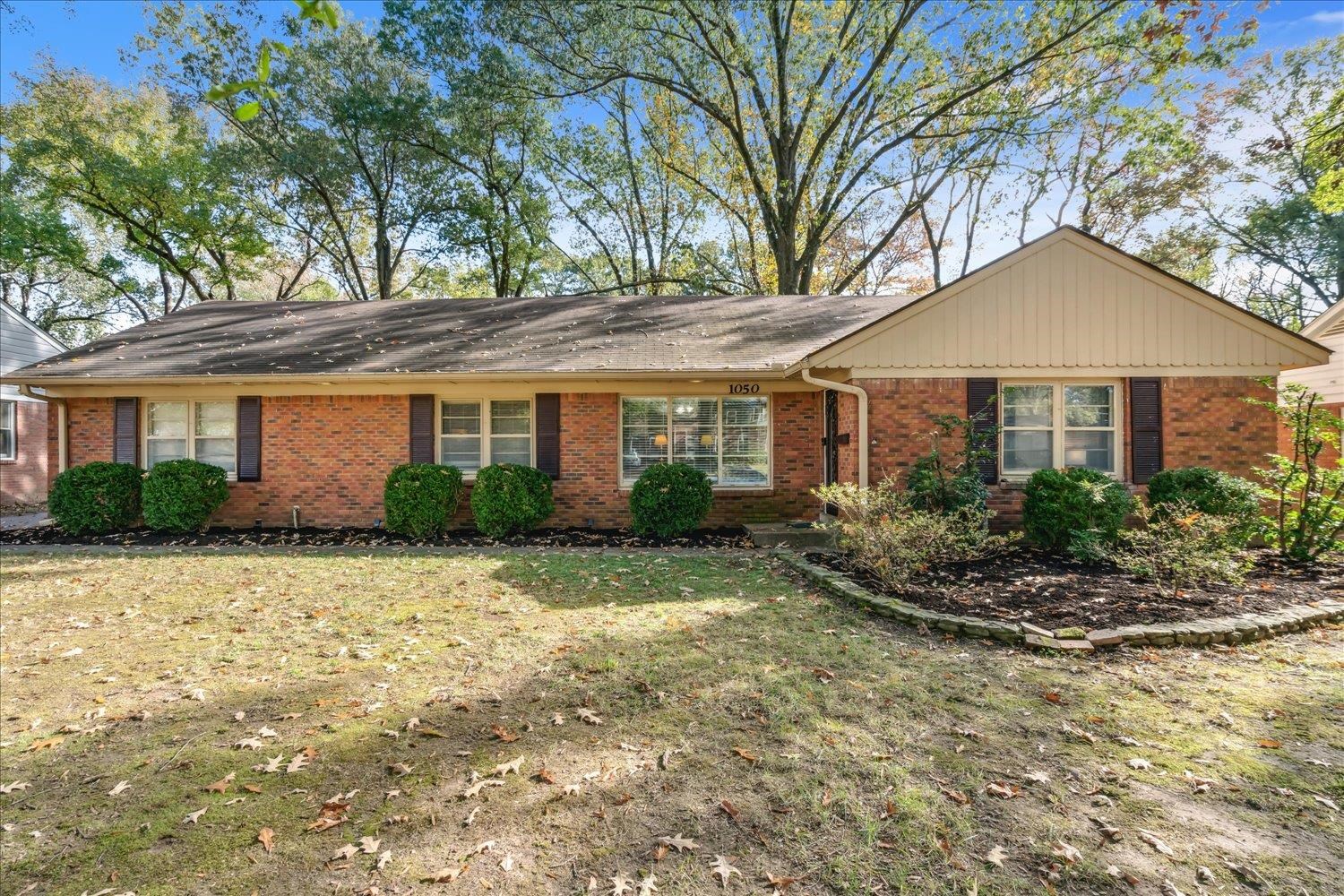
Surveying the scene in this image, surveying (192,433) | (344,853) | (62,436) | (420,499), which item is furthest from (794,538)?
(62,436)

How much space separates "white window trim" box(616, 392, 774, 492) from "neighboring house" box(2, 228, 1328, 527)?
1.4 inches

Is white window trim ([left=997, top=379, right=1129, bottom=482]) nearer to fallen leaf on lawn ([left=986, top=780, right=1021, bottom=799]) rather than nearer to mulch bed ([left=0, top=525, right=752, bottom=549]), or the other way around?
mulch bed ([left=0, top=525, right=752, bottom=549])

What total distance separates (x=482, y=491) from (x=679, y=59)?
1577 cm

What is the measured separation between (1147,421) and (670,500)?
6.95m

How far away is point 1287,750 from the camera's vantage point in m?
3.28

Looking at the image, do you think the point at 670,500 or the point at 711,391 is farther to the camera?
the point at 711,391

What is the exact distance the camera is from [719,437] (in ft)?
35.4

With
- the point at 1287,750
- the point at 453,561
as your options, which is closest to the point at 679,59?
the point at 453,561

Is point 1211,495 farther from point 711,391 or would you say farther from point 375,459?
point 375,459

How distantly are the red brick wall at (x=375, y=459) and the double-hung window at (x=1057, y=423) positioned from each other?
2.97 m

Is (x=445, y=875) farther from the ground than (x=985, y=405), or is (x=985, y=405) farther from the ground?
(x=985, y=405)

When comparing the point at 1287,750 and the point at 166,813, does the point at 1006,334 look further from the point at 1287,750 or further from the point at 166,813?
the point at 166,813

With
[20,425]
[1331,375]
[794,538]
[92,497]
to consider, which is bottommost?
[794,538]

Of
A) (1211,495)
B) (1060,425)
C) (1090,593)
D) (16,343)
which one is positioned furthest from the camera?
(16,343)
